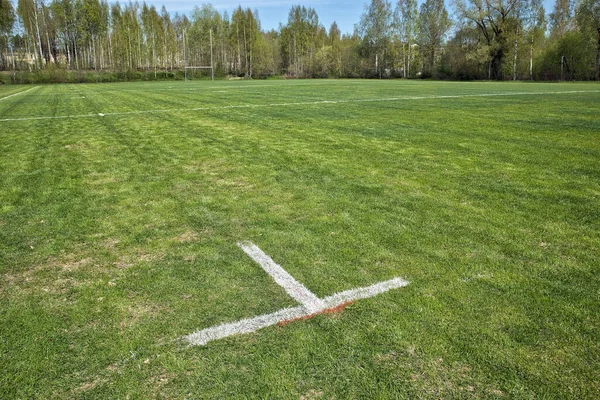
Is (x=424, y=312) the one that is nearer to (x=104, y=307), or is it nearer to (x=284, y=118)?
(x=104, y=307)

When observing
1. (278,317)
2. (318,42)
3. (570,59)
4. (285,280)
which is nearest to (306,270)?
(285,280)

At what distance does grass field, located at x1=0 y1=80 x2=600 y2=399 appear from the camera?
1.91 meters

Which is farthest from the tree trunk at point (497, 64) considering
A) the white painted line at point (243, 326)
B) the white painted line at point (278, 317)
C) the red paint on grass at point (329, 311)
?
the white painted line at point (243, 326)

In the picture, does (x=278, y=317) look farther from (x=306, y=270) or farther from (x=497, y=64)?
(x=497, y=64)

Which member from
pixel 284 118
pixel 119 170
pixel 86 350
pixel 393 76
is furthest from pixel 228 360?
pixel 393 76

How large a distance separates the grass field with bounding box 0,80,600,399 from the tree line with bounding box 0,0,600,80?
47041 mm

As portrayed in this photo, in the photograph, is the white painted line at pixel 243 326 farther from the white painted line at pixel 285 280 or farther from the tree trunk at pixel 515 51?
the tree trunk at pixel 515 51

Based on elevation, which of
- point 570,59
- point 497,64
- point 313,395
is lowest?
point 313,395

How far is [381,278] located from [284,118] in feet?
28.2

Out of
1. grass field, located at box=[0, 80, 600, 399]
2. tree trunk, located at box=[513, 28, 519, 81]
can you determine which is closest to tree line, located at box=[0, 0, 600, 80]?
tree trunk, located at box=[513, 28, 519, 81]

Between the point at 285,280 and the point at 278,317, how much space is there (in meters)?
0.43

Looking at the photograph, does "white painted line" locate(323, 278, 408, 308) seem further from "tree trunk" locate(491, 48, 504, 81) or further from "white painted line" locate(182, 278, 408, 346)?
"tree trunk" locate(491, 48, 504, 81)

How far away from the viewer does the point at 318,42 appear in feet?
269

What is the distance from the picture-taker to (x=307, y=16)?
8406cm
